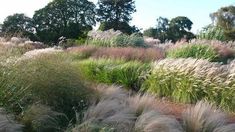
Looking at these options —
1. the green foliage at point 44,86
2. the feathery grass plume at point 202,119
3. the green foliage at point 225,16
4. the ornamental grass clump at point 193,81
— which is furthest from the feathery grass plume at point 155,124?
the green foliage at point 225,16

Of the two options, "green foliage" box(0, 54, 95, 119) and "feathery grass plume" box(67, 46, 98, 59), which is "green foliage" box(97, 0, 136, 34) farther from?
"green foliage" box(0, 54, 95, 119)

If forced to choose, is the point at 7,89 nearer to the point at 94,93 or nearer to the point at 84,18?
the point at 94,93

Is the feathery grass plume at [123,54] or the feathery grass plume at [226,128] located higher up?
the feathery grass plume at [123,54]

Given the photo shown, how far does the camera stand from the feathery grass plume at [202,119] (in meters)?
7.29

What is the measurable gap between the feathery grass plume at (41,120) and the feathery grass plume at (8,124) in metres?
0.34

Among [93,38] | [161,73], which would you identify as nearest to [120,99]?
[161,73]

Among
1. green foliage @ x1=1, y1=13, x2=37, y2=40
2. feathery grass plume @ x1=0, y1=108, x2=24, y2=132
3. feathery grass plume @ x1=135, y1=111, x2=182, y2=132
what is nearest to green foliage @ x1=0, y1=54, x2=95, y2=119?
feathery grass plume @ x1=0, y1=108, x2=24, y2=132

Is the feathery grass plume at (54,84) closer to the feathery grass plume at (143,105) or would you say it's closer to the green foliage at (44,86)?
the green foliage at (44,86)

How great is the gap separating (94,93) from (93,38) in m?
12.5

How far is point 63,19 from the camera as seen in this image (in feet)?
134

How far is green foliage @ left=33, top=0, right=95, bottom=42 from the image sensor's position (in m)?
38.9

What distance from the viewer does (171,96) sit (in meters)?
10.7

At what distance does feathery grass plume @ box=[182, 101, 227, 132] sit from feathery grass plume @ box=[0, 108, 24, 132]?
2.35 meters

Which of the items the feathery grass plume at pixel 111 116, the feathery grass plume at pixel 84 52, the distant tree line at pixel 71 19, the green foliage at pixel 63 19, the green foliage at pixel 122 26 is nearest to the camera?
the feathery grass plume at pixel 111 116
